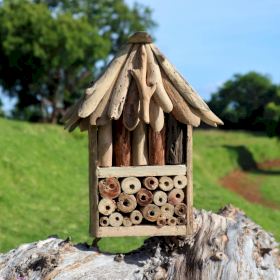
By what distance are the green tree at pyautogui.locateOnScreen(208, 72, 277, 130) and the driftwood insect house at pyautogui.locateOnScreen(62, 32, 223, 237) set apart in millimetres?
31460

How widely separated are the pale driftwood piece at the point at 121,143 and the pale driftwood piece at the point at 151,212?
613mm

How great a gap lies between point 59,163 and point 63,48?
42.6ft

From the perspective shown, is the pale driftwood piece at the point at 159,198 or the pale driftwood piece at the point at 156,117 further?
the pale driftwood piece at the point at 159,198

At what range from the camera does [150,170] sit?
4.27m

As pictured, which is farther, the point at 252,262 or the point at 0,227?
the point at 0,227

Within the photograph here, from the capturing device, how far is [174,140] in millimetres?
4289

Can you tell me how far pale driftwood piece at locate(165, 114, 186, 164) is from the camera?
4.29m

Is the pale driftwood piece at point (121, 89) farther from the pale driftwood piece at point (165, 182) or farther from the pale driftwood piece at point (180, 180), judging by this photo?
the pale driftwood piece at point (180, 180)

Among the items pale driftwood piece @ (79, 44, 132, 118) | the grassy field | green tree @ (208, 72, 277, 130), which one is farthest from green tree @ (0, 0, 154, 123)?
pale driftwood piece @ (79, 44, 132, 118)

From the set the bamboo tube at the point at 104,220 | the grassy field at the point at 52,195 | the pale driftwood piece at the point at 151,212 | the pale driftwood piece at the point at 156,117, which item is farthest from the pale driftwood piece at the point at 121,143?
the grassy field at the point at 52,195

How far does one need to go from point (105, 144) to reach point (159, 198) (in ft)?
3.22

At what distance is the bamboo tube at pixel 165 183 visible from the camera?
14.1ft

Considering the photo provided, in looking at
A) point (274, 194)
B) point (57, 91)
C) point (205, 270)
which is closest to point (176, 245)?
point (205, 270)

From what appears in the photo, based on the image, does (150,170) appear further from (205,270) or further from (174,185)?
(205,270)
